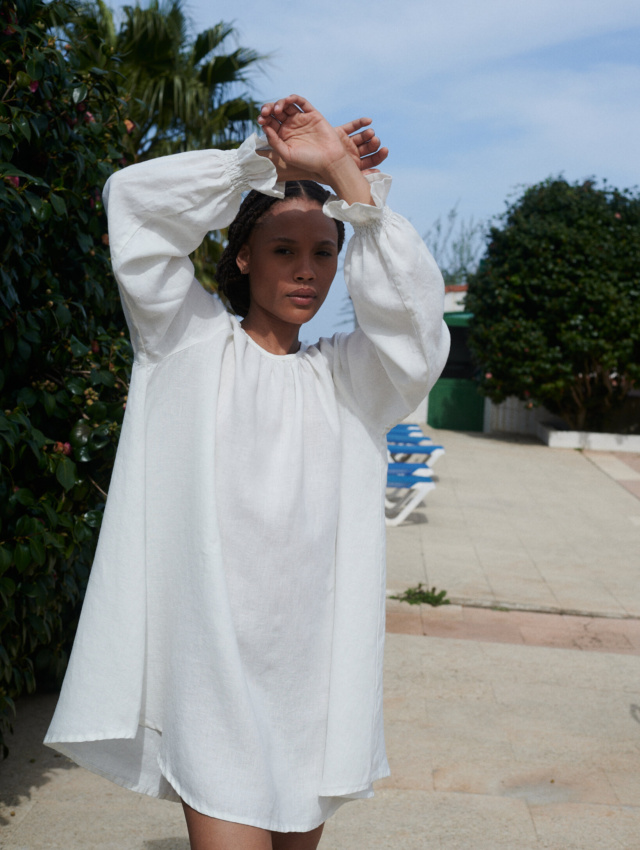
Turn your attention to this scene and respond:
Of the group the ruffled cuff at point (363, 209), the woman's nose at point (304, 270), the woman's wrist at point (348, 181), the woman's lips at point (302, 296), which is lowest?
the woman's lips at point (302, 296)

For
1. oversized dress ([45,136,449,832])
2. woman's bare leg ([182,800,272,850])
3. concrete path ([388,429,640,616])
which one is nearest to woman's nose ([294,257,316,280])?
oversized dress ([45,136,449,832])

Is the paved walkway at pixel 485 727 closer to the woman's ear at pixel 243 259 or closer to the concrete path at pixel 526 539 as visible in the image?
the concrete path at pixel 526 539

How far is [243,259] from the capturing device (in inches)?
76.8

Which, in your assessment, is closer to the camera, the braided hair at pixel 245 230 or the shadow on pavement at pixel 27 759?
the braided hair at pixel 245 230

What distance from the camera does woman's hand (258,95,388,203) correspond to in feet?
5.49

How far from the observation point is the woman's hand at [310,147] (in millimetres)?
1674

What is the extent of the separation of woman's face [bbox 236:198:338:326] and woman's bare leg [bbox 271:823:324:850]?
1.02 m

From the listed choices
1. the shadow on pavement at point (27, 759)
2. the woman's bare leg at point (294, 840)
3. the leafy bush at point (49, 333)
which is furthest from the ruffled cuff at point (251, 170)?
the shadow on pavement at point (27, 759)

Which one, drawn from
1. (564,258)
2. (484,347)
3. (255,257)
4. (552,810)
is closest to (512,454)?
(484,347)

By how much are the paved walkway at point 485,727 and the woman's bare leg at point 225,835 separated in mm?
1386

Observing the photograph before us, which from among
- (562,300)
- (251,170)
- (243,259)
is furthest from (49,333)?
(562,300)

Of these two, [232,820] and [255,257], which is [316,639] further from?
[255,257]

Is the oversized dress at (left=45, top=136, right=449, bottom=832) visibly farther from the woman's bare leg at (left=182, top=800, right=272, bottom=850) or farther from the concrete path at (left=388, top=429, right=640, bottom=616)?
the concrete path at (left=388, top=429, right=640, bottom=616)

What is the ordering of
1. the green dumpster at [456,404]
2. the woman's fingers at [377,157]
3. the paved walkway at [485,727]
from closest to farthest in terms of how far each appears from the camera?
the woman's fingers at [377,157] < the paved walkway at [485,727] < the green dumpster at [456,404]
